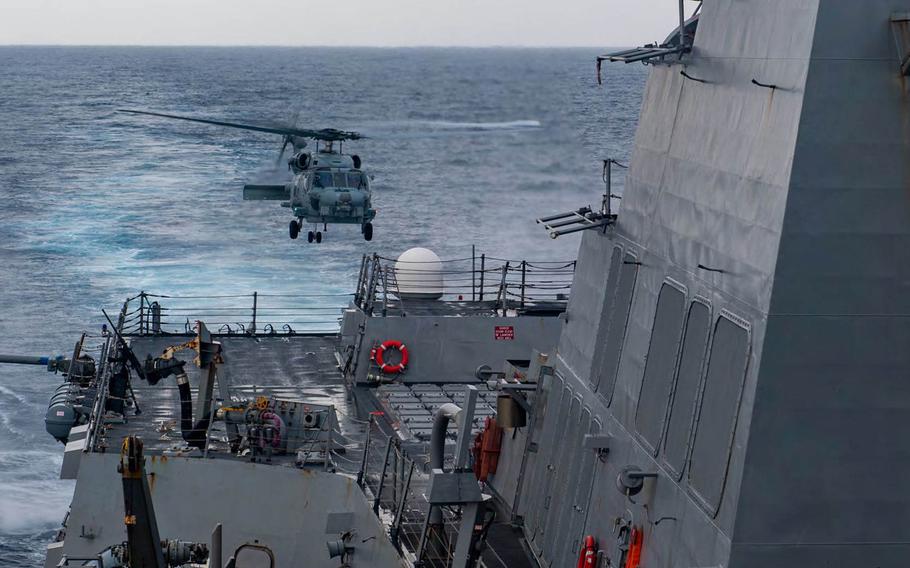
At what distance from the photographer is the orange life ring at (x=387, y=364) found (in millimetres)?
21016

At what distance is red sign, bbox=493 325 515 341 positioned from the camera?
21.9 m

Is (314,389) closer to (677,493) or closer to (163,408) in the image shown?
(163,408)

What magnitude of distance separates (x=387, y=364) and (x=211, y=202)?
4651cm

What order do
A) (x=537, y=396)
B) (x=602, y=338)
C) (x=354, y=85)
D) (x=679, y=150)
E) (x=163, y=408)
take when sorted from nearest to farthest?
1. (x=679, y=150)
2. (x=602, y=338)
3. (x=537, y=396)
4. (x=163, y=408)
5. (x=354, y=85)

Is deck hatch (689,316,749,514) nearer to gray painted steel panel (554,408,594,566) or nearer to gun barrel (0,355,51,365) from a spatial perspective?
gray painted steel panel (554,408,594,566)

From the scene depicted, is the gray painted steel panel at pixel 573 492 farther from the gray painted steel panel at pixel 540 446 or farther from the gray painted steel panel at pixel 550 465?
the gray painted steel panel at pixel 540 446

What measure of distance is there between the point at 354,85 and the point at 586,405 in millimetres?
140358

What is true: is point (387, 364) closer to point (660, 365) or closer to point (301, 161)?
point (660, 365)

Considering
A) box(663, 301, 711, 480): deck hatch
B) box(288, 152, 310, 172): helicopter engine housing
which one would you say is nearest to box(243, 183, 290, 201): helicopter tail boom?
box(288, 152, 310, 172): helicopter engine housing

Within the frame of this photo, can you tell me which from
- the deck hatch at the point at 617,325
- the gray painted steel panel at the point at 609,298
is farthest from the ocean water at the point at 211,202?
the deck hatch at the point at 617,325

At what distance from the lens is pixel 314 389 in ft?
68.3

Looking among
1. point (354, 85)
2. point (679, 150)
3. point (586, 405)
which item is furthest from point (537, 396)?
point (354, 85)

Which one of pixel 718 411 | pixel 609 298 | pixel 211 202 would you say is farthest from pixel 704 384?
pixel 211 202

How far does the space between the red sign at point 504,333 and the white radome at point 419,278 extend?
215 cm
